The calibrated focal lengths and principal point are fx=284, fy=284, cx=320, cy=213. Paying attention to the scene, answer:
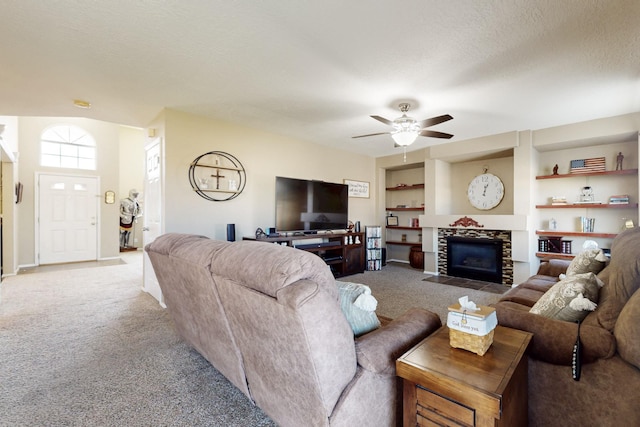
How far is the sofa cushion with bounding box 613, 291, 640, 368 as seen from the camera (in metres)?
1.11

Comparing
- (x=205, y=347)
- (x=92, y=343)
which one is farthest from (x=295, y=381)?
(x=92, y=343)

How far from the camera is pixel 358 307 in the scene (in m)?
1.32

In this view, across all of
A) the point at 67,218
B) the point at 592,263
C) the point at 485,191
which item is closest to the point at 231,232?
the point at 592,263

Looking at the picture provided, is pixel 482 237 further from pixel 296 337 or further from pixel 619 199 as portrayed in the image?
pixel 296 337

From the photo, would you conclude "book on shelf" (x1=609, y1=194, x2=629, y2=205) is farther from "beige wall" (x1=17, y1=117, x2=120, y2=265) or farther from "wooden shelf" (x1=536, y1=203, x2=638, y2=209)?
"beige wall" (x1=17, y1=117, x2=120, y2=265)

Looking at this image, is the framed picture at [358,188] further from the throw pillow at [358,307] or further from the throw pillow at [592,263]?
the throw pillow at [358,307]

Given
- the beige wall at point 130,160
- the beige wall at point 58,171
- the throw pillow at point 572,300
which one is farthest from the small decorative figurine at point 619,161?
the beige wall at point 130,160

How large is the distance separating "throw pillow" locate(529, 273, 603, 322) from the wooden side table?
44cm

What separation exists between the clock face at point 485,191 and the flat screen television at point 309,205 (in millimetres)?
2409

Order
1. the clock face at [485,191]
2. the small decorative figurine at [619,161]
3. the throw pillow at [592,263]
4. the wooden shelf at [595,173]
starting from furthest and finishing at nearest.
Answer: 1. the clock face at [485,191]
2. the small decorative figurine at [619,161]
3. the wooden shelf at [595,173]
4. the throw pillow at [592,263]

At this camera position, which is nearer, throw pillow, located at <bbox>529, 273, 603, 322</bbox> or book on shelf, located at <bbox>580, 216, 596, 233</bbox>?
throw pillow, located at <bbox>529, 273, 603, 322</bbox>

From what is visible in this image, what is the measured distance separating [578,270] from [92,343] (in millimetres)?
4036

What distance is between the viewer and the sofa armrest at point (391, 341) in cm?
114

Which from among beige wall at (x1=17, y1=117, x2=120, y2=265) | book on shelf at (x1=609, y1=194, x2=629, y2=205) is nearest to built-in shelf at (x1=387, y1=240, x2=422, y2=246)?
book on shelf at (x1=609, y1=194, x2=629, y2=205)
